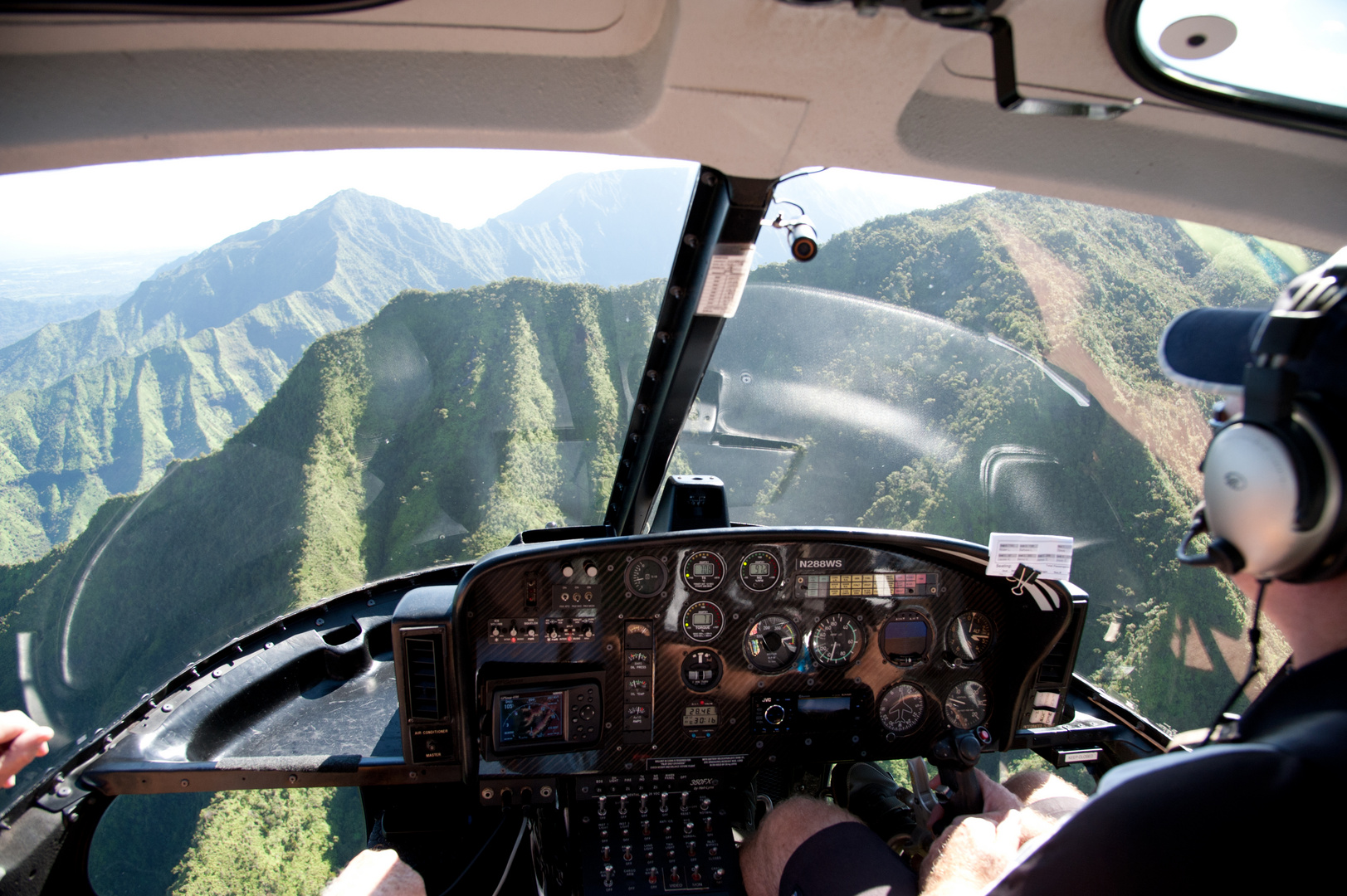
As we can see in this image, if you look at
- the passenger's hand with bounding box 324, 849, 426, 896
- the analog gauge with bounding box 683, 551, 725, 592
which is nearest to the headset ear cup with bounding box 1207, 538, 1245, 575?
the analog gauge with bounding box 683, 551, 725, 592

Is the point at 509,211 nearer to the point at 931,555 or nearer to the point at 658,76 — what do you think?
the point at 658,76

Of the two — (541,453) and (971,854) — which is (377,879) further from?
(541,453)

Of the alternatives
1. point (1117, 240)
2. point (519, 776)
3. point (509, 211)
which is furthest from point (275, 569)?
point (1117, 240)

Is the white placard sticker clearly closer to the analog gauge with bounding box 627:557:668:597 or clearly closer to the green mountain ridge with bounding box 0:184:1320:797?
the green mountain ridge with bounding box 0:184:1320:797

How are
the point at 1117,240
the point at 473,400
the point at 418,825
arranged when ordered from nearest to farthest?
the point at 418,825
the point at 1117,240
the point at 473,400

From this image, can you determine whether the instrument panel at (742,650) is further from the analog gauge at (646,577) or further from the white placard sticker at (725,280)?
the white placard sticker at (725,280)
